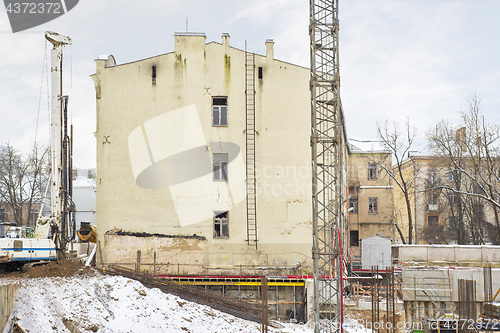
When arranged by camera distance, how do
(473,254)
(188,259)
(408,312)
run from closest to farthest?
1. (408,312)
2. (188,259)
3. (473,254)

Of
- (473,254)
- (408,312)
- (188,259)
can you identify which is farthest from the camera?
(473,254)

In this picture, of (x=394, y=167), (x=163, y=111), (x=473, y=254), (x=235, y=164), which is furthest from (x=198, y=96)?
(x=394, y=167)

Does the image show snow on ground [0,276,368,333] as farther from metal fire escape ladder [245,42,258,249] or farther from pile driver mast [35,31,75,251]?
metal fire escape ladder [245,42,258,249]

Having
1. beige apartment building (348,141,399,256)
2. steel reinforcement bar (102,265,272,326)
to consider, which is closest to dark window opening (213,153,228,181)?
steel reinforcement bar (102,265,272,326)

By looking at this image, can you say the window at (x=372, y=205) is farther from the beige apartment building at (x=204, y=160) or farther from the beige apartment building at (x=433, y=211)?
the beige apartment building at (x=204, y=160)

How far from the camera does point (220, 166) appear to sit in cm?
2955

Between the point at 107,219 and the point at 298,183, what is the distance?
1087 cm

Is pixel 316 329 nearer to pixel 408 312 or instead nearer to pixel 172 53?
pixel 408 312

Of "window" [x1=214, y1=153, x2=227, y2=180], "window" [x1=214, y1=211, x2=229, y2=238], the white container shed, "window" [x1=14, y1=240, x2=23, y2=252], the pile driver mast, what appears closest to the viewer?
"window" [x1=14, y1=240, x2=23, y2=252]

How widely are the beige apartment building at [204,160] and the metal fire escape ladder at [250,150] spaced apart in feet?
0.18

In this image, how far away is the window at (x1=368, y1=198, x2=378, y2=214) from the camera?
48562 millimetres

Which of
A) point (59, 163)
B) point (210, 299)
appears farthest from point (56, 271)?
point (210, 299)

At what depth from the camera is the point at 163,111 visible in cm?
2962

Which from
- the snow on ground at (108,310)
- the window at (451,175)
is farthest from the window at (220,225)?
the window at (451,175)
